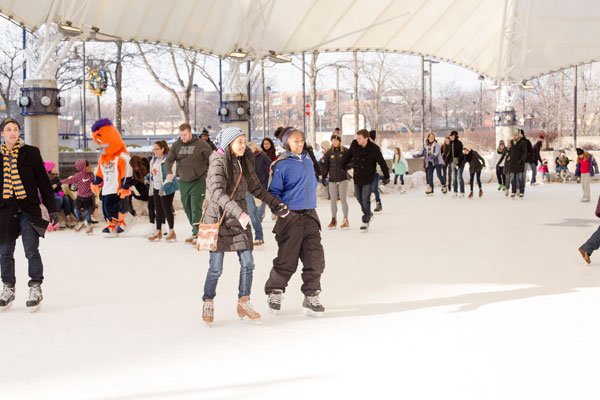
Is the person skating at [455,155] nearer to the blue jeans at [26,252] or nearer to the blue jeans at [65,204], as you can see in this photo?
the blue jeans at [65,204]

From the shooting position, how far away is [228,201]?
5316 mm

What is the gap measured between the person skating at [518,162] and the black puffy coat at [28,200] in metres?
12.4

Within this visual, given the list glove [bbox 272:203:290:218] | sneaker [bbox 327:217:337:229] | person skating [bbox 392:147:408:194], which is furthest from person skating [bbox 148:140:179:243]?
person skating [bbox 392:147:408:194]

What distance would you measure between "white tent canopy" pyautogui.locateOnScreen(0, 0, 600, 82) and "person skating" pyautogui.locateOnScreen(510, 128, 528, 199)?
20.1 feet

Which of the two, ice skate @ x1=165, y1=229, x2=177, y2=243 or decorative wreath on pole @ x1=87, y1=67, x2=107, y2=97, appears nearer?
ice skate @ x1=165, y1=229, x2=177, y2=243

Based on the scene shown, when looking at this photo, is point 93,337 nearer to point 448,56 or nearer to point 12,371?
Answer: point 12,371

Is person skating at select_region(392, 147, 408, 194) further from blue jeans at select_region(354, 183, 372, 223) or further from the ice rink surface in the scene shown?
the ice rink surface

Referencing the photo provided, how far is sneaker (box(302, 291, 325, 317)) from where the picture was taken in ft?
18.5

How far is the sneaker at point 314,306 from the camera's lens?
18.5ft

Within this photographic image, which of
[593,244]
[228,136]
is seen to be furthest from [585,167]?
[228,136]

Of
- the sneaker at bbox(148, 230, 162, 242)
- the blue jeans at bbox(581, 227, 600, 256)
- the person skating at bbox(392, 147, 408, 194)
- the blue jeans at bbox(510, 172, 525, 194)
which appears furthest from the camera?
the person skating at bbox(392, 147, 408, 194)

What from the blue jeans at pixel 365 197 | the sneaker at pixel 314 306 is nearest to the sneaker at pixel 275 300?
the sneaker at pixel 314 306

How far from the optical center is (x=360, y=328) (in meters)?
5.28

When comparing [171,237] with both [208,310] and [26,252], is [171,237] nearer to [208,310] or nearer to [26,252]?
[26,252]
